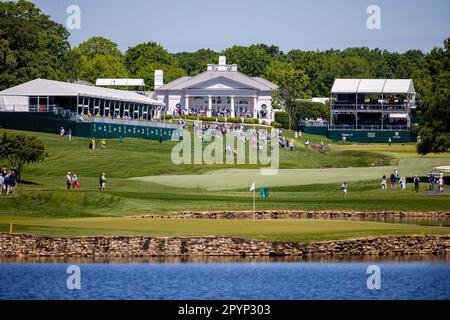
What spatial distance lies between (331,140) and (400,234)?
107468mm

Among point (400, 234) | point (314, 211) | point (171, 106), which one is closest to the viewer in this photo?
point (400, 234)

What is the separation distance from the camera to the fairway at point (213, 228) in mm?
60406

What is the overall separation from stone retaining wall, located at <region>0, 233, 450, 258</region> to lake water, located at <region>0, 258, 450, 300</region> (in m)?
1.58

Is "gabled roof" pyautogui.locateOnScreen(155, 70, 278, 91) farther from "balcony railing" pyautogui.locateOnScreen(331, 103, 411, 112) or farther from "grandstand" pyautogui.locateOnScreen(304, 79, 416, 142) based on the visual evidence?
"balcony railing" pyautogui.locateOnScreen(331, 103, 411, 112)

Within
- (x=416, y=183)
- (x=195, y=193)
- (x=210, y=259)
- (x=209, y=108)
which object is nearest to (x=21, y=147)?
(x=195, y=193)

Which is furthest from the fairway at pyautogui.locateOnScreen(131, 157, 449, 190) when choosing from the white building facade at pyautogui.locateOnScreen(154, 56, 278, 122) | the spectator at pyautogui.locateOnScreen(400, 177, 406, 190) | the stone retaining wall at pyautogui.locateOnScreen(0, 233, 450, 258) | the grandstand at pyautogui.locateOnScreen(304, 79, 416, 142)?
the white building facade at pyautogui.locateOnScreen(154, 56, 278, 122)

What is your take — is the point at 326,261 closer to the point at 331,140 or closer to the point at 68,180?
the point at 68,180

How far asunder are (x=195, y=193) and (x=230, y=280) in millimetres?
39251

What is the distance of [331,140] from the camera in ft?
554

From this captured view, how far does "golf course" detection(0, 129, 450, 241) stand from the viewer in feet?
207

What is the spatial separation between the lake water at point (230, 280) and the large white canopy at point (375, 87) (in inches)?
4734

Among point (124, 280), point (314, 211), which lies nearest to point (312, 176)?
point (314, 211)

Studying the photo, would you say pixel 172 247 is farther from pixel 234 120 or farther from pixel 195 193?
pixel 234 120

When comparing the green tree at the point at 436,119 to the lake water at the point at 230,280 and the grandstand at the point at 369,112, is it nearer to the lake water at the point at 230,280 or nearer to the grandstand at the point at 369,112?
the lake water at the point at 230,280
